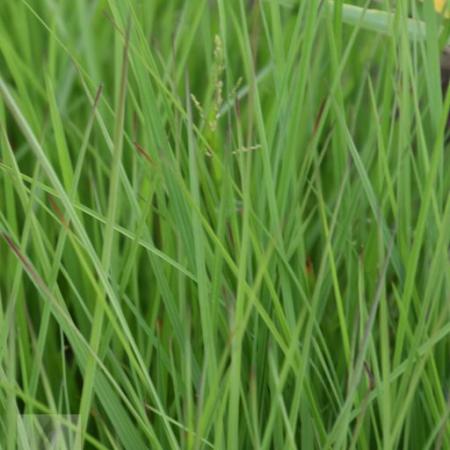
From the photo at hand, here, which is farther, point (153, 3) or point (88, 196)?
point (153, 3)

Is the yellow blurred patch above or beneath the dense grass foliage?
above

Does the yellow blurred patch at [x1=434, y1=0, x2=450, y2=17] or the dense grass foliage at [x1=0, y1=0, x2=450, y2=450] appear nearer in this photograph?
the dense grass foliage at [x1=0, y1=0, x2=450, y2=450]

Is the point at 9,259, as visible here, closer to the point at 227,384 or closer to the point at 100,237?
the point at 100,237

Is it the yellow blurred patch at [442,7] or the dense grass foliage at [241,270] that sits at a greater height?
the yellow blurred patch at [442,7]

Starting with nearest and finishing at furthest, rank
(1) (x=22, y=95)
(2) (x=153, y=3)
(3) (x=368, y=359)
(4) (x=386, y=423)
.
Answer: (4) (x=386, y=423), (3) (x=368, y=359), (1) (x=22, y=95), (2) (x=153, y=3)

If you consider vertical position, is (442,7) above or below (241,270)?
above

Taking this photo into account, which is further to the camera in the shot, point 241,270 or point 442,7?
point 442,7

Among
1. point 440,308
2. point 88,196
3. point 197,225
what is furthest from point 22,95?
point 440,308

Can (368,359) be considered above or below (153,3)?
below
